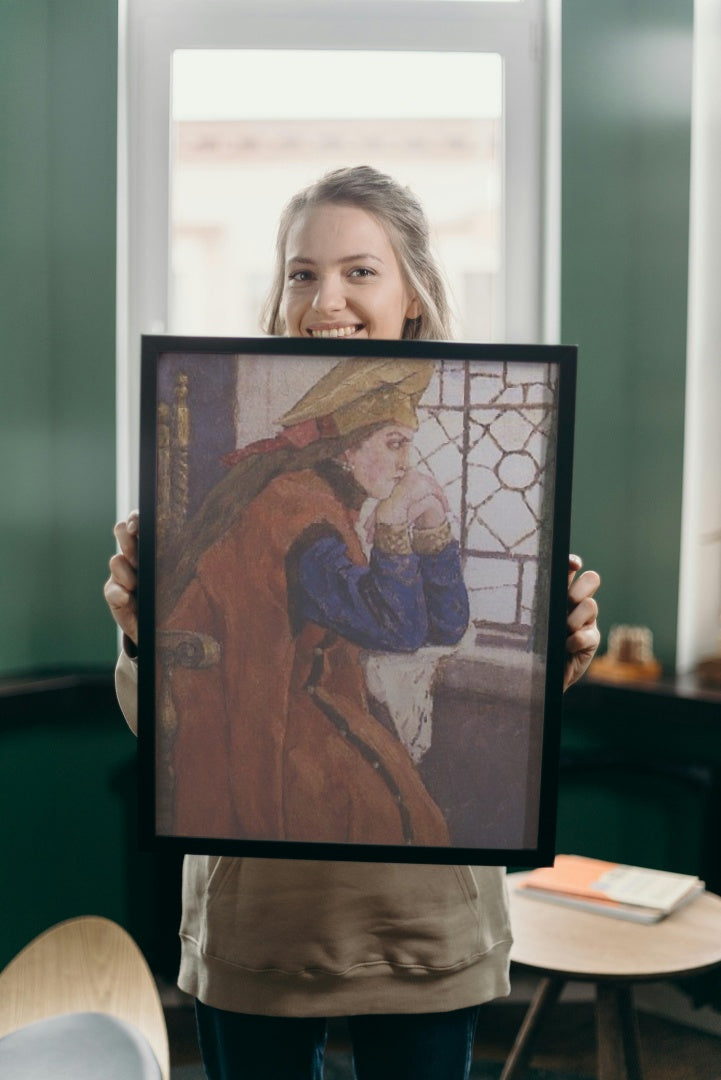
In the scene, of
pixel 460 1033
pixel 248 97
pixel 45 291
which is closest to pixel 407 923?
pixel 460 1033

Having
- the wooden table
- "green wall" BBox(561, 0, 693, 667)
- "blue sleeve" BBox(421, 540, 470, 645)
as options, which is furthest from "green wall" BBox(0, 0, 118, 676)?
"blue sleeve" BBox(421, 540, 470, 645)

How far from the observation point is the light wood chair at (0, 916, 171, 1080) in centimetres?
90

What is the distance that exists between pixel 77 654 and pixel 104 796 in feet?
1.15

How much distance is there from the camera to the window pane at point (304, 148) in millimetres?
2652

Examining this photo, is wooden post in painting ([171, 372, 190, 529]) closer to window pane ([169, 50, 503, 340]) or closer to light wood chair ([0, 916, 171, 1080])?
light wood chair ([0, 916, 171, 1080])

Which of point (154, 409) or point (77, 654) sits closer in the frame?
point (154, 409)

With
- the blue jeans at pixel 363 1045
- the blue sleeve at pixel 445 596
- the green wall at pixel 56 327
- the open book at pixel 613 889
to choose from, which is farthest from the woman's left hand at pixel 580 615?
the green wall at pixel 56 327

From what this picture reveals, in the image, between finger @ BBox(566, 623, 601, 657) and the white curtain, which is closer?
finger @ BBox(566, 623, 601, 657)

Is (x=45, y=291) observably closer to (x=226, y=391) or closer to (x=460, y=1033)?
(x=226, y=391)

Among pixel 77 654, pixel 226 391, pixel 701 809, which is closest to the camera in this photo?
pixel 226 391

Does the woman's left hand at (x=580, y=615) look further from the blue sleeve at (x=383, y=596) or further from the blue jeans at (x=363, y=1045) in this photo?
the blue jeans at (x=363, y=1045)

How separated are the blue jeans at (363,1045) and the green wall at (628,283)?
1738mm

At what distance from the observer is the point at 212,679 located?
97cm

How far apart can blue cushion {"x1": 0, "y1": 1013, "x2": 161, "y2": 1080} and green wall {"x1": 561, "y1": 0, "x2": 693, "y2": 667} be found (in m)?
2.01
